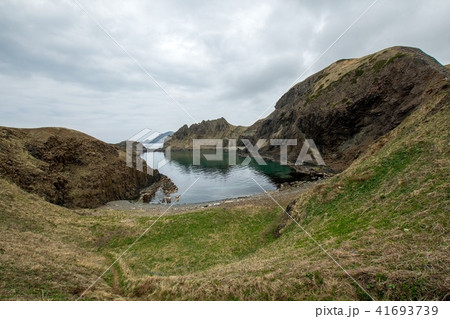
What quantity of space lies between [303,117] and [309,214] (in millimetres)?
80603

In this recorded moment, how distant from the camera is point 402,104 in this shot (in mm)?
61594

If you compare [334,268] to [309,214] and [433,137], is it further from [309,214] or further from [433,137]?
[433,137]

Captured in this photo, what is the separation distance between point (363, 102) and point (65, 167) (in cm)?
7945

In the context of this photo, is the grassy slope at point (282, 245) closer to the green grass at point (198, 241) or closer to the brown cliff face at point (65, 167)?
the green grass at point (198, 241)

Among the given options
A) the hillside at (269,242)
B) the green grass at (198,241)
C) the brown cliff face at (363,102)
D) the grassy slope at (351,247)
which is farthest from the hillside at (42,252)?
the brown cliff face at (363,102)

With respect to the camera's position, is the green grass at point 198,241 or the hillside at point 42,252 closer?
the hillside at point 42,252

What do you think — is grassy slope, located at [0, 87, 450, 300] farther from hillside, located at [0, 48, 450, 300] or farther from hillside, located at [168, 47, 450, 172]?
hillside, located at [168, 47, 450, 172]

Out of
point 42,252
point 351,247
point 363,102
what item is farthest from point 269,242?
point 363,102

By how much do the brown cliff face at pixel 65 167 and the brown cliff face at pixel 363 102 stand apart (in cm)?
5985

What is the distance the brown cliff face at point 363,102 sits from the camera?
6053 cm

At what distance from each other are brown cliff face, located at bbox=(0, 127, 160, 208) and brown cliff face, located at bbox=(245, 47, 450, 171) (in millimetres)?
59854

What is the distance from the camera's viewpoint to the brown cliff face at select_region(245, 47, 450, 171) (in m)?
60.5

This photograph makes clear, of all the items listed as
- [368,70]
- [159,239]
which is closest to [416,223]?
[159,239]

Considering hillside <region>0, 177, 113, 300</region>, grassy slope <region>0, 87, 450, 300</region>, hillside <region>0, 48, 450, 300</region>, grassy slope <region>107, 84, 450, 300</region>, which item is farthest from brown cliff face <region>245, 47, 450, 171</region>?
hillside <region>0, 177, 113, 300</region>
